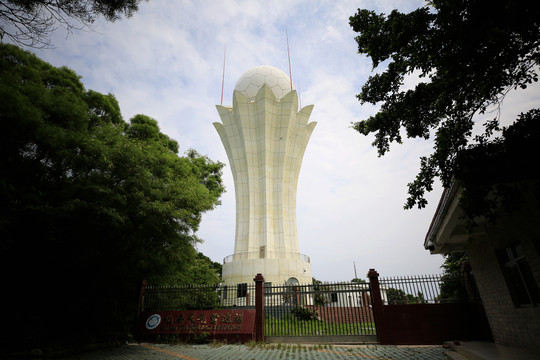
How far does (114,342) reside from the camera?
33.3ft

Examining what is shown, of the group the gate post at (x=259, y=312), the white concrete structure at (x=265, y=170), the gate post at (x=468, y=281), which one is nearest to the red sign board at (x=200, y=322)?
the gate post at (x=259, y=312)

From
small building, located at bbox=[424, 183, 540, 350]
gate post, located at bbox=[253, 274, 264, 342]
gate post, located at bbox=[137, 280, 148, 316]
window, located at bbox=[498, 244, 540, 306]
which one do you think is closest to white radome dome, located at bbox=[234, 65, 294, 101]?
gate post, located at bbox=[137, 280, 148, 316]

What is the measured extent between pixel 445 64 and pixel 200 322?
11298 millimetres

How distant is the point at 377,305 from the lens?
10.3 metres

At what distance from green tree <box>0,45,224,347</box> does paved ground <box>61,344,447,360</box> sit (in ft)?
6.21

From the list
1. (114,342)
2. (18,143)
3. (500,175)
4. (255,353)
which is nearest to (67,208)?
(18,143)

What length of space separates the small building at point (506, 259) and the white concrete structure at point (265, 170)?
17.3 meters

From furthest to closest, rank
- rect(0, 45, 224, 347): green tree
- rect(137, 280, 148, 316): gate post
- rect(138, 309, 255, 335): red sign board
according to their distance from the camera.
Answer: rect(137, 280, 148, 316): gate post
rect(138, 309, 255, 335): red sign board
rect(0, 45, 224, 347): green tree

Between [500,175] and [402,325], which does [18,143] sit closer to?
[500,175]

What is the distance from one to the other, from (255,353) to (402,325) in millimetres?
5351

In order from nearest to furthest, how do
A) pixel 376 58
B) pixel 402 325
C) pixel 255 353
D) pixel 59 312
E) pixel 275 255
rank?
pixel 376 58 → pixel 255 353 → pixel 59 312 → pixel 402 325 → pixel 275 255

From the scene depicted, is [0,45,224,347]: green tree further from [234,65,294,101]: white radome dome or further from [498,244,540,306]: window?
[234,65,294,101]: white radome dome

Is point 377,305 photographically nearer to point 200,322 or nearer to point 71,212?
point 200,322

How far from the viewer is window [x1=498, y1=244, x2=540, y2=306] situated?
6086mm
